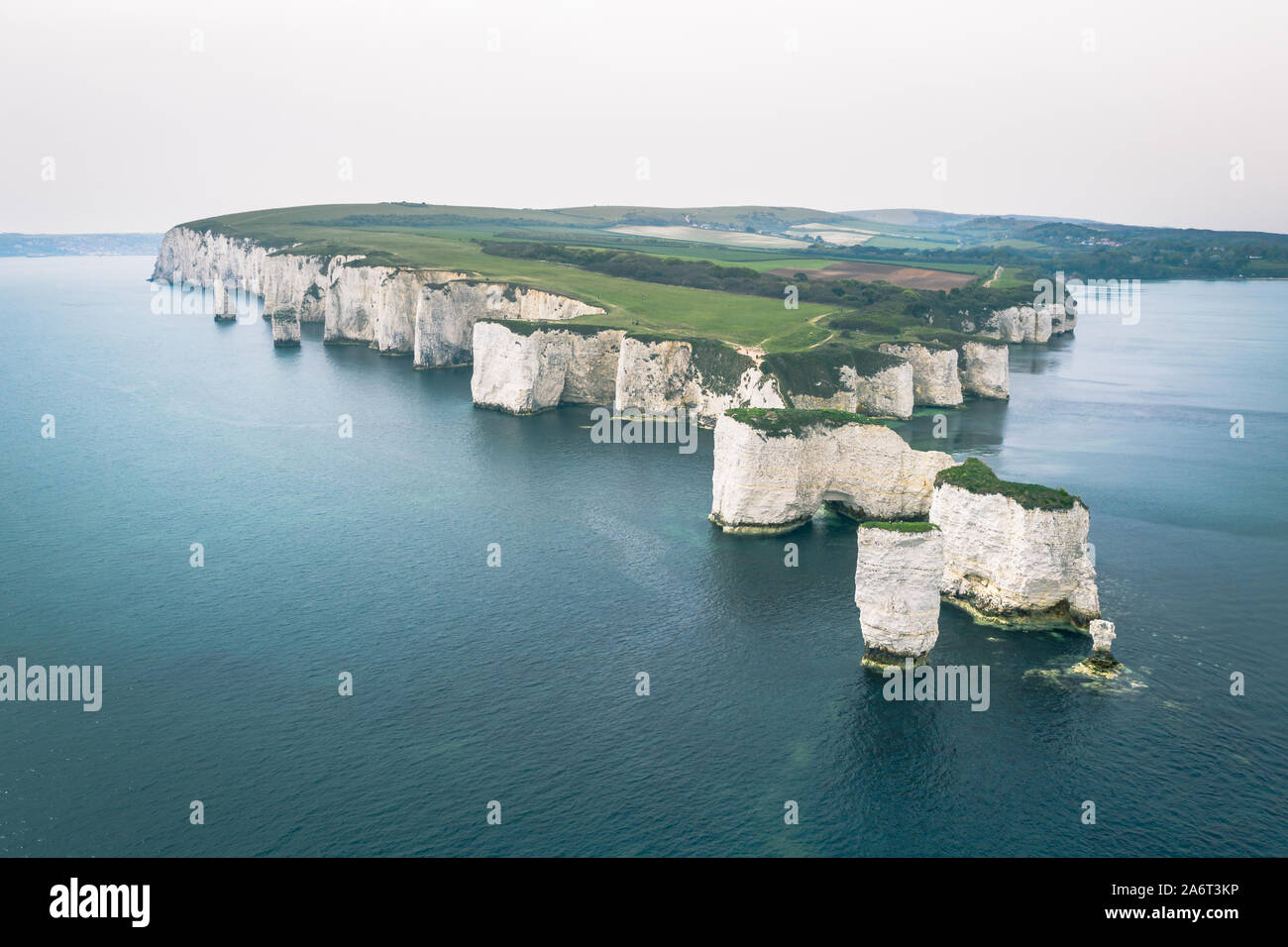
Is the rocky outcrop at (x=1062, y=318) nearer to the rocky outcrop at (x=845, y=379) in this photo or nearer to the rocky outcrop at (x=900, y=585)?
the rocky outcrop at (x=845, y=379)

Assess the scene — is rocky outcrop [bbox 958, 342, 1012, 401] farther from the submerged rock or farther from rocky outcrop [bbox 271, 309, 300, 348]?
rocky outcrop [bbox 271, 309, 300, 348]

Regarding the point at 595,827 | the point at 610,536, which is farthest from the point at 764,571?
the point at 595,827

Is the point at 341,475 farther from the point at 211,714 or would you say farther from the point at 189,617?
the point at 211,714

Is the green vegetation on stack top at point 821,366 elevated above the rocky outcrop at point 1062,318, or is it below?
below

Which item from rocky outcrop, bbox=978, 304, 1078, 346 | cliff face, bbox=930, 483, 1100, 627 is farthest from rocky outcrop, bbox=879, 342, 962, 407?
cliff face, bbox=930, 483, 1100, 627

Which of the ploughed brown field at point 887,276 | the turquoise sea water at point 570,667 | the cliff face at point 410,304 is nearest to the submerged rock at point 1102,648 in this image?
the turquoise sea water at point 570,667
